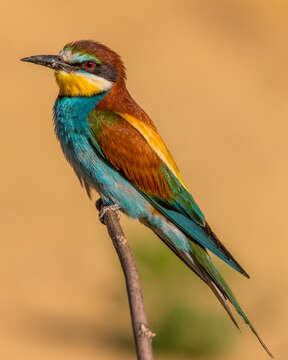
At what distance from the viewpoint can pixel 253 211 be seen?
345 inches

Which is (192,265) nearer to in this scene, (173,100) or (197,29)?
(173,100)

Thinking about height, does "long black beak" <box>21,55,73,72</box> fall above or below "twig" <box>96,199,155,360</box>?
above

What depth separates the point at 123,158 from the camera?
3746 mm

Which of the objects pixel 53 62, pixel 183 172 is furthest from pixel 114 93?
pixel 183 172

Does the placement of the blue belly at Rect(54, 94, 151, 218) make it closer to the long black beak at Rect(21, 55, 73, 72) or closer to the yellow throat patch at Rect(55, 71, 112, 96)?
the yellow throat patch at Rect(55, 71, 112, 96)

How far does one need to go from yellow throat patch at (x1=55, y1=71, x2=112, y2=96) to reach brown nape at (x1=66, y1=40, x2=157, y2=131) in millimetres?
52

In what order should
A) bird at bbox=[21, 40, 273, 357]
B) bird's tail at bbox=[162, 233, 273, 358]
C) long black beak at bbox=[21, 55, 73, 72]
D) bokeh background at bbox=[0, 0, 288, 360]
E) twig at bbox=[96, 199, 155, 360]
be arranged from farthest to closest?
bokeh background at bbox=[0, 0, 288, 360], long black beak at bbox=[21, 55, 73, 72], bird at bbox=[21, 40, 273, 357], bird's tail at bbox=[162, 233, 273, 358], twig at bbox=[96, 199, 155, 360]

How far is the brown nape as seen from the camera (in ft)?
12.5

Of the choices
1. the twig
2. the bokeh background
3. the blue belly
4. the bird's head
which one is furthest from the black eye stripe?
the bokeh background

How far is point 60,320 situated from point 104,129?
3388mm

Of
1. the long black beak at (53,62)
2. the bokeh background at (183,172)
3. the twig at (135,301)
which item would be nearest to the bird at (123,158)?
the long black beak at (53,62)

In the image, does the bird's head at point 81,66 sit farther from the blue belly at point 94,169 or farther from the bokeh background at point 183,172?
the bokeh background at point 183,172

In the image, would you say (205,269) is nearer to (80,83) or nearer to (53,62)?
(80,83)

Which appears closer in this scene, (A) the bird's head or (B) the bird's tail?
(B) the bird's tail
